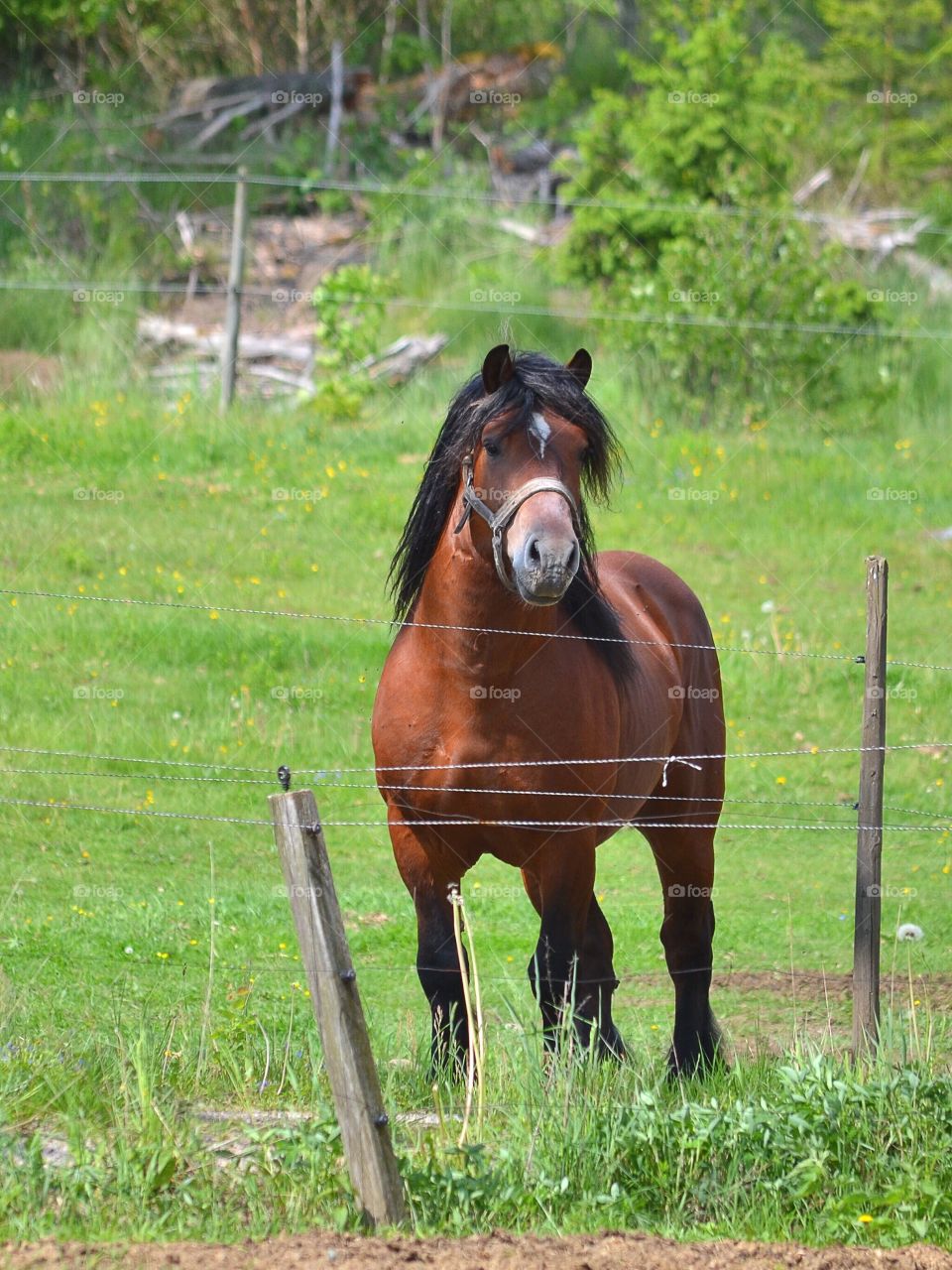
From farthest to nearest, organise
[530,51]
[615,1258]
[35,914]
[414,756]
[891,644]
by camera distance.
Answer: [530,51]
[891,644]
[35,914]
[414,756]
[615,1258]

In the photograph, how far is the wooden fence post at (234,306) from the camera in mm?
16188

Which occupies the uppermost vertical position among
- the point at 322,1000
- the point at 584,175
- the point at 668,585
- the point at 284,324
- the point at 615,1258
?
the point at 584,175

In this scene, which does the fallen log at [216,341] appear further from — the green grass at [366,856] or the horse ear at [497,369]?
the horse ear at [497,369]

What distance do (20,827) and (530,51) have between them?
19582 mm

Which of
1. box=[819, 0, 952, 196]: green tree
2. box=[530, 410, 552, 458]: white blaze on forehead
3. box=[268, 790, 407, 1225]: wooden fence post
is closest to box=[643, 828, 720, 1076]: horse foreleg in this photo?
box=[530, 410, 552, 458]: white blaze on forehead

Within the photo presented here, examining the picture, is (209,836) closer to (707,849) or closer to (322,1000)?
(707,849)

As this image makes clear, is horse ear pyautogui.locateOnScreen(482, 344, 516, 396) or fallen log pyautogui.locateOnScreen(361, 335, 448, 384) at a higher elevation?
fallen log pyautogui.locateOnScreen(361, 335, 448, 384)

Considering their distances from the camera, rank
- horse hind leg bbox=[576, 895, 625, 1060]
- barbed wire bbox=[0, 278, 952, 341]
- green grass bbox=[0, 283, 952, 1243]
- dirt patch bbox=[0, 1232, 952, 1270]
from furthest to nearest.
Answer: barbed wire bbox=[0, 278, 952, 341] → horse hind leg bbox=[576, 895, 625, 1060] → green grass bbox=[0, 283, 952, 1243] → dirt patch bbox=[0, 1232, 952, 1270]

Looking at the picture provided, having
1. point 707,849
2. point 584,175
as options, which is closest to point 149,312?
point 584,175

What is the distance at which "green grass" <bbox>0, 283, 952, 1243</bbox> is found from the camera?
4.55 meters

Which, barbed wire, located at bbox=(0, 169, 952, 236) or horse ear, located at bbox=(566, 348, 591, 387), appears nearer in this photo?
horse ear, located at bbox=(566, 348, 591, 387)

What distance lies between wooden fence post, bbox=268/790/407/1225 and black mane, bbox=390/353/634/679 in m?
1.80

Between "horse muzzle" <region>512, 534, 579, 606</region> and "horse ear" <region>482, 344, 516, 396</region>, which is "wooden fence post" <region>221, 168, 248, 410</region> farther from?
"horse muzzle" <region>512, 534, 579, 606</region>

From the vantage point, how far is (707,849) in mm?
7254
